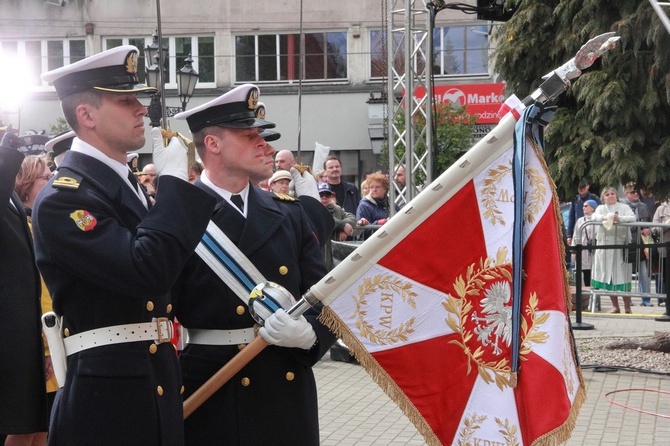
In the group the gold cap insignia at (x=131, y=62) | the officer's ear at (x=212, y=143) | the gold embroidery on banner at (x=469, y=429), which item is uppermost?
the gold cap insignia at (x=131, y=62)

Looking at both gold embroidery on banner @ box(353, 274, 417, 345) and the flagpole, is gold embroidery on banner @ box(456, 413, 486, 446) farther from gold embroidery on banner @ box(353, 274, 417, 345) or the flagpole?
the flagpole

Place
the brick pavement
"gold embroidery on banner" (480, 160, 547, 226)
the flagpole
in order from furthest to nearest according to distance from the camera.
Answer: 1. the brick pavement
2. "gold embroidery on banner" (480, 160, 547, 226)
3. the flagpole

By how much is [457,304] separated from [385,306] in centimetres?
27

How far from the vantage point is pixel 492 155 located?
13.1 ft

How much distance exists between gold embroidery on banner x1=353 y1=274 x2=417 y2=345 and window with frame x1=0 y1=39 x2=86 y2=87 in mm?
31350

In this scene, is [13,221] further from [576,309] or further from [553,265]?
[576,309]

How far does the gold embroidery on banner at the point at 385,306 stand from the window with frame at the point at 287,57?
1153 inches

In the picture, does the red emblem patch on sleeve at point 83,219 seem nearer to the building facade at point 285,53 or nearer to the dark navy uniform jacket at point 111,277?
A: the dark navy uniform jacket at point 111,277

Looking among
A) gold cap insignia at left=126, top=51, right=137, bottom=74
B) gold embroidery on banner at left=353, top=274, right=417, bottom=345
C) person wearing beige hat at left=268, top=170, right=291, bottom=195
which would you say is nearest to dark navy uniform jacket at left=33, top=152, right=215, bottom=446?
gold cap insignia at left=126, top=51, right=137, bottom=74

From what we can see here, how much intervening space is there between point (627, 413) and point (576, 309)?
4.89 m

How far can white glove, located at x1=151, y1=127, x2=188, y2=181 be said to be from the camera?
3.39 m

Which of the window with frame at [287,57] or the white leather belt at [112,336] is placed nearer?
the white leather belt at [112,336]

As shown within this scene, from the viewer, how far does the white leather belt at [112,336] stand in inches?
129

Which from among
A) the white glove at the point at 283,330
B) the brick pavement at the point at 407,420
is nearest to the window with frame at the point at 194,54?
the brick pavement at the point at 407,420
